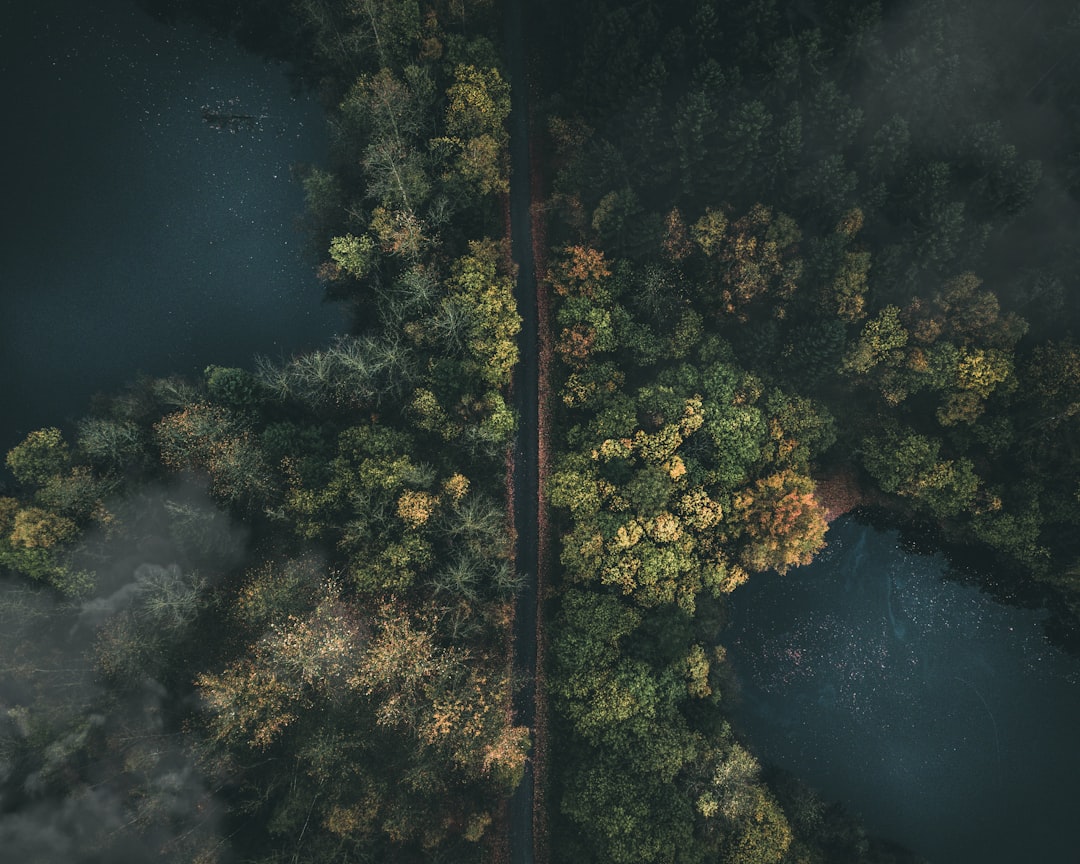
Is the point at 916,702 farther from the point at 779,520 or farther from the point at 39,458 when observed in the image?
the point at 39,458

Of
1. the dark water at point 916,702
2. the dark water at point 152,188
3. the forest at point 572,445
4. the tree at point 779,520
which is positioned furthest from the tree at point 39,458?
the dark water at point 916,702

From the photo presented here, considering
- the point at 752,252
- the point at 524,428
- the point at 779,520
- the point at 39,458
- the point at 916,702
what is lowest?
the point at 916,702

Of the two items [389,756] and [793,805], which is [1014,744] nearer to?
[793,805]

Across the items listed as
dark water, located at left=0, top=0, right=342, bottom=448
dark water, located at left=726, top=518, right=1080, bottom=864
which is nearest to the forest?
dark water, located at left=726, top=518, right=1080, bottom=864

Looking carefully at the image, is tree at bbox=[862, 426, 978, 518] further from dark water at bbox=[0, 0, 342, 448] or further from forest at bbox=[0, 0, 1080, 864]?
dark water at bbox=[0, 0, 342, 448]

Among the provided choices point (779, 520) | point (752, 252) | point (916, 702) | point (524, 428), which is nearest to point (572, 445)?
point (524, 428)

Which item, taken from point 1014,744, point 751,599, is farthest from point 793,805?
point 1014,744
